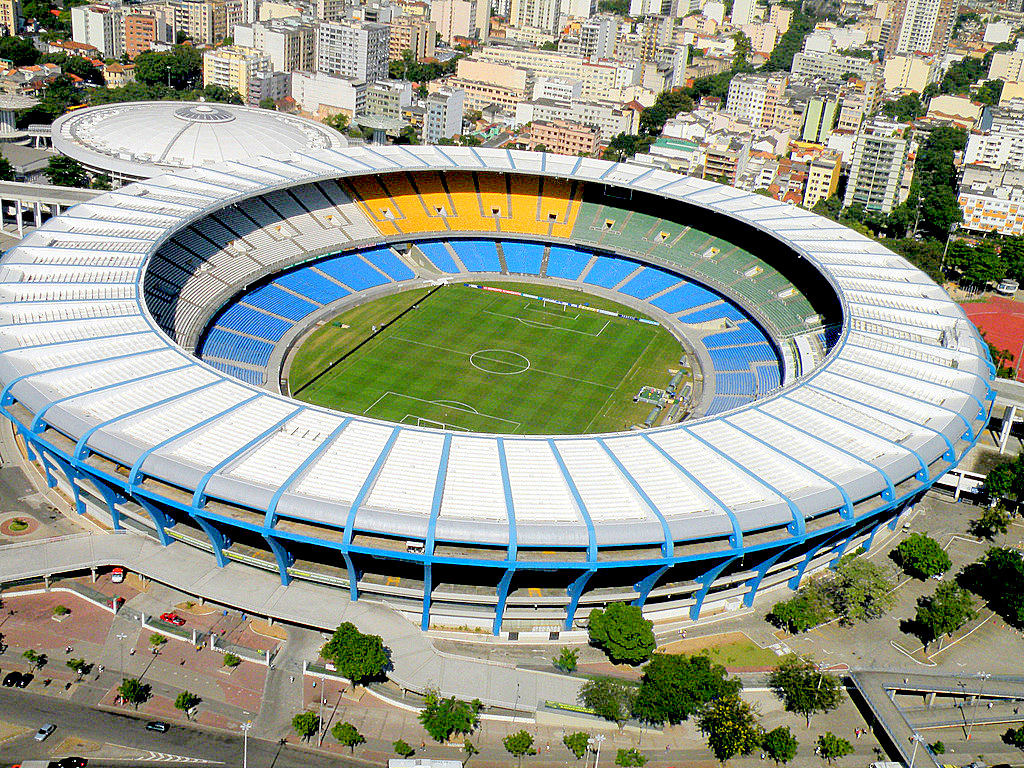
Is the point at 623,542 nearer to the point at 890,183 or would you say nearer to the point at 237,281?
the point at 237,281

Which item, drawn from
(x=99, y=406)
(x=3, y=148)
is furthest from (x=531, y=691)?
(x=3, y=148)

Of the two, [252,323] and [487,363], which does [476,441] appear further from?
[252,323]

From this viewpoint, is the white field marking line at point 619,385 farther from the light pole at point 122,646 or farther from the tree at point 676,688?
the light pole at point 122,646

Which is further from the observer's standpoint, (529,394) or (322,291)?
(322,291)

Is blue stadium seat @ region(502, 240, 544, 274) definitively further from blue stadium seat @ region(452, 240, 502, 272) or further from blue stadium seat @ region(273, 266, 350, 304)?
blue stadium seat @ region(273, 266, 350, 304)

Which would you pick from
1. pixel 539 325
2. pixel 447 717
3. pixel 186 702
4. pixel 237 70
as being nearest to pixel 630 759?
pixel 447 717

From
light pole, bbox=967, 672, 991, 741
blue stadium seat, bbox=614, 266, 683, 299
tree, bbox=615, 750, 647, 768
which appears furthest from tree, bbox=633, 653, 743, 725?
blue stadium seat, bbox=614, 266, 683, 299

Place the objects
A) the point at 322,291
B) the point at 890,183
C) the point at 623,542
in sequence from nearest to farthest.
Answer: the point at 623,542 < the point at 322,291 < the point at 890,183
